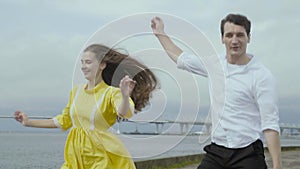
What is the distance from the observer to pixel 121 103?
164 inches

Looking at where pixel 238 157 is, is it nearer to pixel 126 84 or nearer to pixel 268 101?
pixel 268 101

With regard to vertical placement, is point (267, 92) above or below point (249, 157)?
above

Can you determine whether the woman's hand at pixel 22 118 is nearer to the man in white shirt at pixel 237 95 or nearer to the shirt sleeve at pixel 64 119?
the shirt sleeve at pixel 64 119

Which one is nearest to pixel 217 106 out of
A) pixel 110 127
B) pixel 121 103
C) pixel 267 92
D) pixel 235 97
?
pixel 235 97

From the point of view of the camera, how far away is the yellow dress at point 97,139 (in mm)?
4492

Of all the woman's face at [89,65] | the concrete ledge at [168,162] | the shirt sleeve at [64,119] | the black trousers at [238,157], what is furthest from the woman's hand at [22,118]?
the concrete ledge at [168,162]

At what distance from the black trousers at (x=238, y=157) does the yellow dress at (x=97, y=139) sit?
774 mm

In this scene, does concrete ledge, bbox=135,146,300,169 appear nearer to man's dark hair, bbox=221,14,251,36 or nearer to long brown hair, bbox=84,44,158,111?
long brown hair, bbox=84,44,158,111

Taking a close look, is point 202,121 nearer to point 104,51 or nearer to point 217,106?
point 217,106

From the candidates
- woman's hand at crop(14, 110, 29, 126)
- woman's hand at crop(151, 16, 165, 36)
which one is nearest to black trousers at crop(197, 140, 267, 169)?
woman's hand at crop(151, 16, 165, 36)

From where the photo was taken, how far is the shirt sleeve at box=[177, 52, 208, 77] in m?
4.09

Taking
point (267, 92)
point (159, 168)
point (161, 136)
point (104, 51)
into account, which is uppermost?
point (104, 51)

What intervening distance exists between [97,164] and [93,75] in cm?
73

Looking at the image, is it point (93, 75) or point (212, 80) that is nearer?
point (212, 80)
